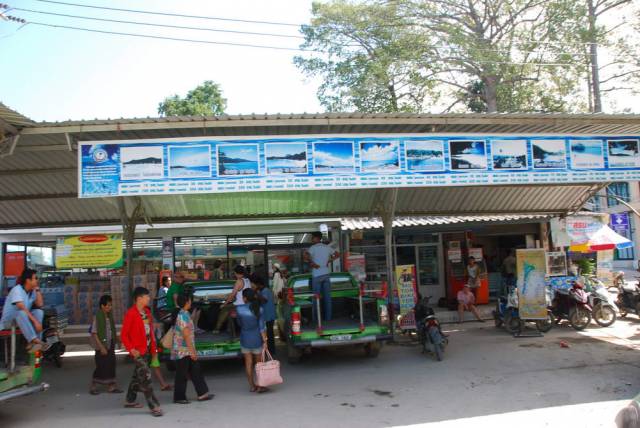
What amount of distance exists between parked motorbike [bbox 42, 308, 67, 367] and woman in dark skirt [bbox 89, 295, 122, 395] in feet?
8.02

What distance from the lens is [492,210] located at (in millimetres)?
14242

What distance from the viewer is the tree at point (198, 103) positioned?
37.4 meters

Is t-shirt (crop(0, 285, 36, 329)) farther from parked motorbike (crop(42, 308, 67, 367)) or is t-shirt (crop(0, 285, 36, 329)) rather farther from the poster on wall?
the poster on wall

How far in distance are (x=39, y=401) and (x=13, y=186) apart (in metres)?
5.86

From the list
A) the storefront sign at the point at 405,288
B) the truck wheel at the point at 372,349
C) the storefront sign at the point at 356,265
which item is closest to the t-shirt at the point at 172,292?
the truck wheel at the point at 372,349

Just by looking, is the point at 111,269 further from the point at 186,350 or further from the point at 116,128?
the point at 186,350

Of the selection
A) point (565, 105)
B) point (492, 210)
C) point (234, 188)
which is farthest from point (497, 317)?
point (565, 105)

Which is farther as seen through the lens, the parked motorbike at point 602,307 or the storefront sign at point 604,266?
the storefront sign at point 604,266

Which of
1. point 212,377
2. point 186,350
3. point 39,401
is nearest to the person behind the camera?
point 186,350

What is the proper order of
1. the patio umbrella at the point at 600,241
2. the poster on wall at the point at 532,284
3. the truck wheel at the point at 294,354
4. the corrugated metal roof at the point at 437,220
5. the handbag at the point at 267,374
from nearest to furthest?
the handbag at the point at 267,374, the truck wheel at the point at 294,354, the poster on wall at the point at 532,284, the corrugated metal roof at the point at 437,220, the patio umbrella at the point at 600,241

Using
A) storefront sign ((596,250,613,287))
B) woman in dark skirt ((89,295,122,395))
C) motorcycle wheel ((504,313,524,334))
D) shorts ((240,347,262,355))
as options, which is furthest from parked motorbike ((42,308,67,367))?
storefront sign ((596,250,613,287))

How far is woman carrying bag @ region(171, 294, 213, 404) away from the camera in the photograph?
676 centimetres

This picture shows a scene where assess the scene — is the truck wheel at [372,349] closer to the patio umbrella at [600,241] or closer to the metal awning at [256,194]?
the metal awning at [256,194]

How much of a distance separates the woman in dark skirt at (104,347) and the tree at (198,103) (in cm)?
3013
